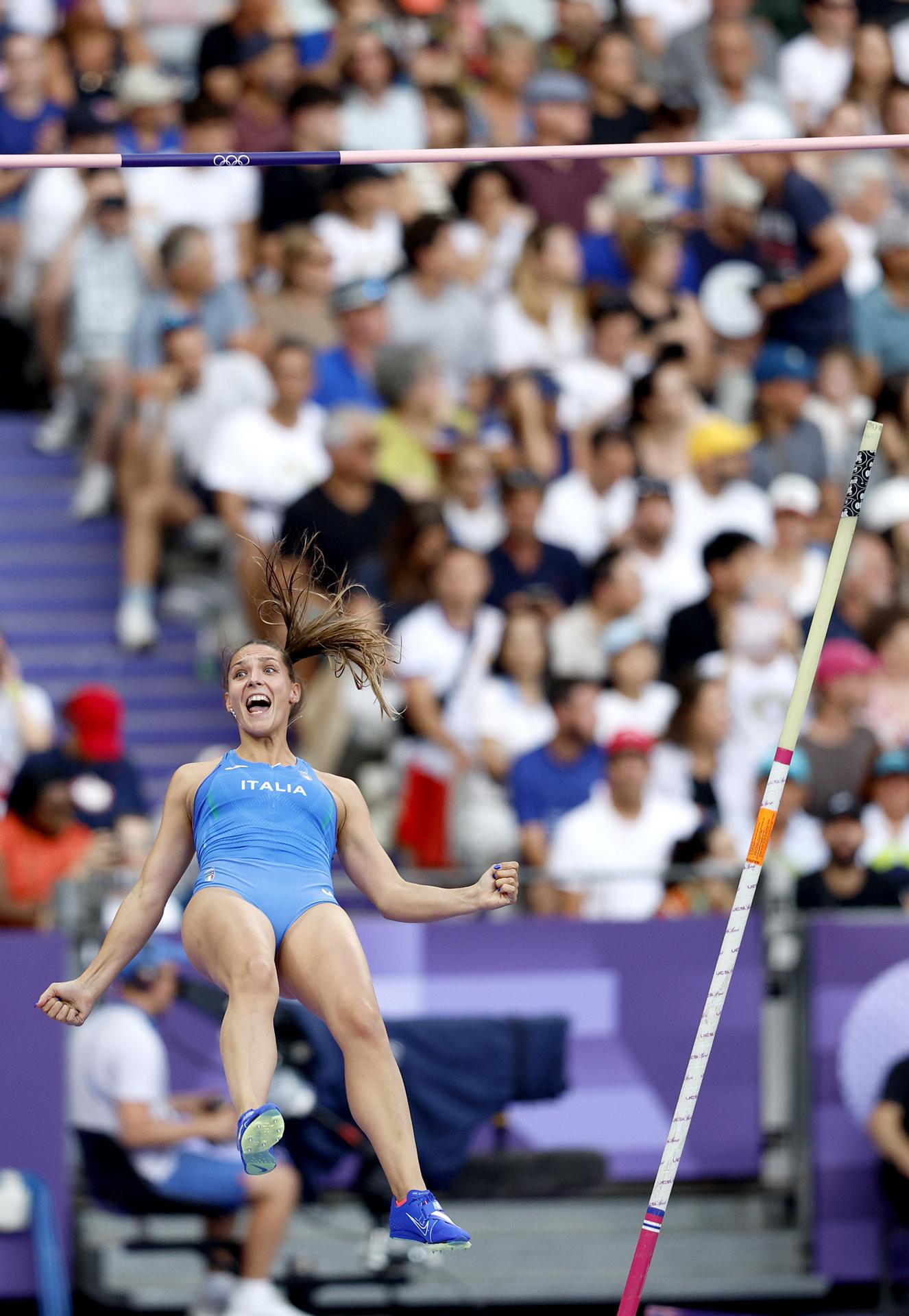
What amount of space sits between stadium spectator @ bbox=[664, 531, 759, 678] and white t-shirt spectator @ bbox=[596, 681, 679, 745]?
326 millimetres

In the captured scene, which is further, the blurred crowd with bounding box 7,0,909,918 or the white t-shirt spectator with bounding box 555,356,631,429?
the white t-shirt spectator with bounding box 555,356,631,429

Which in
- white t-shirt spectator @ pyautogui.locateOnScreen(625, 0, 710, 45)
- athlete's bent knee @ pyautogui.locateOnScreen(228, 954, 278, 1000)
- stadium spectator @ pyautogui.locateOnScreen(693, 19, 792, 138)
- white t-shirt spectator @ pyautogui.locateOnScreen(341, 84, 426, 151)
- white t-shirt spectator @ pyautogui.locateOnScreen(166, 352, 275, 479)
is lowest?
athlete's bent knee @ pyautogui.locateOnScreen(228, 954, 278, 1000)

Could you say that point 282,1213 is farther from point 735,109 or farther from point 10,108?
point 735,109

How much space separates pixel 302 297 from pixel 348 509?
1524mm

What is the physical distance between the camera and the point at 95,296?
12312 millimetres

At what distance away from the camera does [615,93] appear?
14.2m

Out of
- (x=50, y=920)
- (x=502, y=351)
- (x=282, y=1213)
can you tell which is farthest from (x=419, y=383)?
(x=282, y=1213)

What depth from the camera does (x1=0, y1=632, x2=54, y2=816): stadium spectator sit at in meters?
10.7

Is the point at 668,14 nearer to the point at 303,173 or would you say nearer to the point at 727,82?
the point at 727,82

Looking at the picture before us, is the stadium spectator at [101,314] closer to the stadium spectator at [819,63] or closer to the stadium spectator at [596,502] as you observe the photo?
the stadium spectator at [596,502]

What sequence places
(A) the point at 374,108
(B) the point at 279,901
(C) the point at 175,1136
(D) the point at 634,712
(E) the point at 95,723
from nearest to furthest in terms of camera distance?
(B) the point at 279,901, (C) the point at 175,1136, (E) the point at 95,723, (D) the point at 634,712, (A) the point at 374,108

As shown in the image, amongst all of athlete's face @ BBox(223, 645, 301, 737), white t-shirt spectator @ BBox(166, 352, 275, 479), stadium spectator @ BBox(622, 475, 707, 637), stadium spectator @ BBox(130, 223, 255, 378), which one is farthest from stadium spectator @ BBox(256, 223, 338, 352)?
athlete's face @ BBox(223, 645, 301, 737)

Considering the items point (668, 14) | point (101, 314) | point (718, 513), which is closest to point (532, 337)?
point (718, 513)

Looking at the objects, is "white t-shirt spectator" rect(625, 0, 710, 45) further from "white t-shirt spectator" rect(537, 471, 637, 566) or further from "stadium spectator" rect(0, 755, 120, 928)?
"stadium spectator" rect(0, 755, 120, 928)
